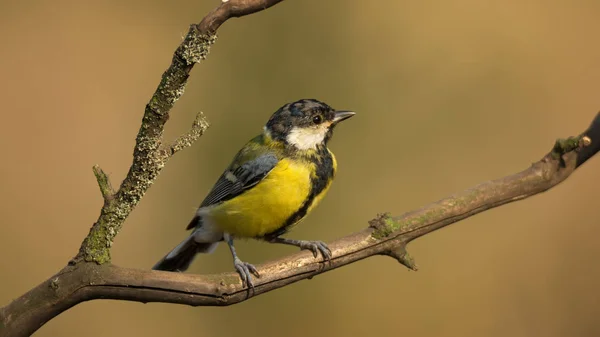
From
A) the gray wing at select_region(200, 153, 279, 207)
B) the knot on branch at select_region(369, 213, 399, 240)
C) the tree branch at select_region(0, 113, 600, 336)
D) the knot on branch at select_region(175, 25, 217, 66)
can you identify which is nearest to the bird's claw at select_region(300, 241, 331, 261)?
the tree branch at select_region(0, 113, 600, 336)

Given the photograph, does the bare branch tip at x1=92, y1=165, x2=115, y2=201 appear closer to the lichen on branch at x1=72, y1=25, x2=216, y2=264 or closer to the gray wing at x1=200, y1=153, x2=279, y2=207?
the lichen on branch at x1=72, y1=25, x2=216, y2=264

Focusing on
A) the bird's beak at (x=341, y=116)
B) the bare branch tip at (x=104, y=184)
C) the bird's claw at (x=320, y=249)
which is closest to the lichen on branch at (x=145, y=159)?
the bare branch tip at (x=104, y=184)

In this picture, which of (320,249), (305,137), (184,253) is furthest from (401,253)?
(184,253)

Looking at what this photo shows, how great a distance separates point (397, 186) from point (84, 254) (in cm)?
204

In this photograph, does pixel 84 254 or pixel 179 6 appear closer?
pixel 84 254

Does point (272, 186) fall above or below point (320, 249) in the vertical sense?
above

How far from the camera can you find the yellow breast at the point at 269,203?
2.35m

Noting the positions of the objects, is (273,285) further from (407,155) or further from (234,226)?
(407,155)

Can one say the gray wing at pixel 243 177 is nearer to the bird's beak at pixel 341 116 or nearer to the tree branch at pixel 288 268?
the bird's beak at pixel 341 116

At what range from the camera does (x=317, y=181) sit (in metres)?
2.41

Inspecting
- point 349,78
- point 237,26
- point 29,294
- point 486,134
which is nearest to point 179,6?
point 237,26

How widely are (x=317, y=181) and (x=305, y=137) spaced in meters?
0.19

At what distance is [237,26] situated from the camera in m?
3.41

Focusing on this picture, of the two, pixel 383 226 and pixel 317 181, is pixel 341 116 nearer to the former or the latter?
pixel 317 181
